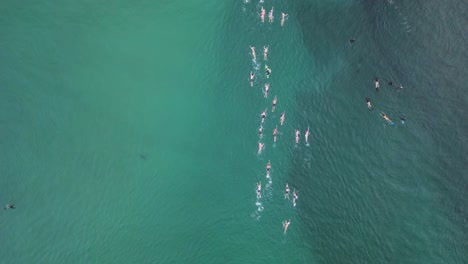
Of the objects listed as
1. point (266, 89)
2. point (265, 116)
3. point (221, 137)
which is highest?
point (266, 89)

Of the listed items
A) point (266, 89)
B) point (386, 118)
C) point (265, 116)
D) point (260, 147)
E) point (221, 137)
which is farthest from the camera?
point (386, 118)

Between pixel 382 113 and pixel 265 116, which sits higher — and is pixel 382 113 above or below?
above

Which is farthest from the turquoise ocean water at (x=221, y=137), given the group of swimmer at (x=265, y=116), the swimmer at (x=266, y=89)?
the swimmer at (x=266, y=89)

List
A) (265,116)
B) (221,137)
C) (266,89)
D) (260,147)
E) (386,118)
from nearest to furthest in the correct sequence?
(221,137)
(260,147)
(265,116)
(266,89)
(386,118)

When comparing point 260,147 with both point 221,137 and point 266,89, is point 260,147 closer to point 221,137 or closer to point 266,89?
point 221,137

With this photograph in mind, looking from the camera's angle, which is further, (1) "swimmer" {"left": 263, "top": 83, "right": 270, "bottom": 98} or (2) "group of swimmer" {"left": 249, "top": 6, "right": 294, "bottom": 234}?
(1) "swimmer" {"left": 263, "top": 83, "right": 270, "bottom": 98}

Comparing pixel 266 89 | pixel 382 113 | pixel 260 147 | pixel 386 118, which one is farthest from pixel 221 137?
pixel 386 118

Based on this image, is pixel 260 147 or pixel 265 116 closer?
pixel 260 147

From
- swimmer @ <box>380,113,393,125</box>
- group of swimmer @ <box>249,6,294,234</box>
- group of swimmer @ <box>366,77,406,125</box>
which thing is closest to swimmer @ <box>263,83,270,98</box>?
group of swimmer @ <box>249,6,294,234</box>

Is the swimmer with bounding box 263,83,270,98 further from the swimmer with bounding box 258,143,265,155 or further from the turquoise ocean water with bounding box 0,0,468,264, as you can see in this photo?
the swimmer with bounding box 258,143,265,155

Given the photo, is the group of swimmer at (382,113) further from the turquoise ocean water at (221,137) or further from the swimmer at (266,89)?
the swimmer at (266,89)
